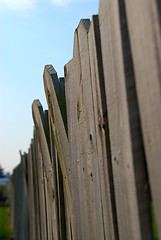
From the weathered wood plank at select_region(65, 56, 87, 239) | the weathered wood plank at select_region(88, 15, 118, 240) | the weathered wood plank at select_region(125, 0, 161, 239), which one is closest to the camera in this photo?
the weathered wood plank at select_region(125, 0, 161, 239)

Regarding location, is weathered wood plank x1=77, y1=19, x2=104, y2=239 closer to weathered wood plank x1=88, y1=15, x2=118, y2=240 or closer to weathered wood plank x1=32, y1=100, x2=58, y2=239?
weathered wood plank x1=88, y1=15, x2=118, y2=240

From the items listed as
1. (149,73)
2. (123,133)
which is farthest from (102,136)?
(149,73)

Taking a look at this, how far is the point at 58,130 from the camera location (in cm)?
224

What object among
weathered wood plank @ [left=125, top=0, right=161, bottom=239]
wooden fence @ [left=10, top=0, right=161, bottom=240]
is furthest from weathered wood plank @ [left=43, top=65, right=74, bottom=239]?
weathered wood plank @ [left=125, top=0, right=161, bottom=239]

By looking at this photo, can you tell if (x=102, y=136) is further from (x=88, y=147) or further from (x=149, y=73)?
(x=149, y=73)

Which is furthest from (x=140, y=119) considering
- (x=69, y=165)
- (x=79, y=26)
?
(x=69, y=165)

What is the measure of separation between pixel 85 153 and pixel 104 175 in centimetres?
34

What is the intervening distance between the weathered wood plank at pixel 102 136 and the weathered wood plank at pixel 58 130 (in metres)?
0.68

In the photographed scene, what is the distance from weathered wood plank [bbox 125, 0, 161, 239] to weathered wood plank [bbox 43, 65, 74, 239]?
3.95 ft

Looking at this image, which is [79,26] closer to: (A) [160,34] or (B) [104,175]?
(B) [104,175]

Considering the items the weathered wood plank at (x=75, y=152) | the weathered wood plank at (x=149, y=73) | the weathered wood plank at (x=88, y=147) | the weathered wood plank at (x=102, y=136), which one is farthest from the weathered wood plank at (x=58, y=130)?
the weathered wood plank at (x=149, y=73)

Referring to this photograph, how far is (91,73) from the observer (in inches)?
61.2

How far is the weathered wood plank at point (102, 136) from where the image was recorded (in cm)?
136

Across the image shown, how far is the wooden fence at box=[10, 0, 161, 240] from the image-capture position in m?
0.94
